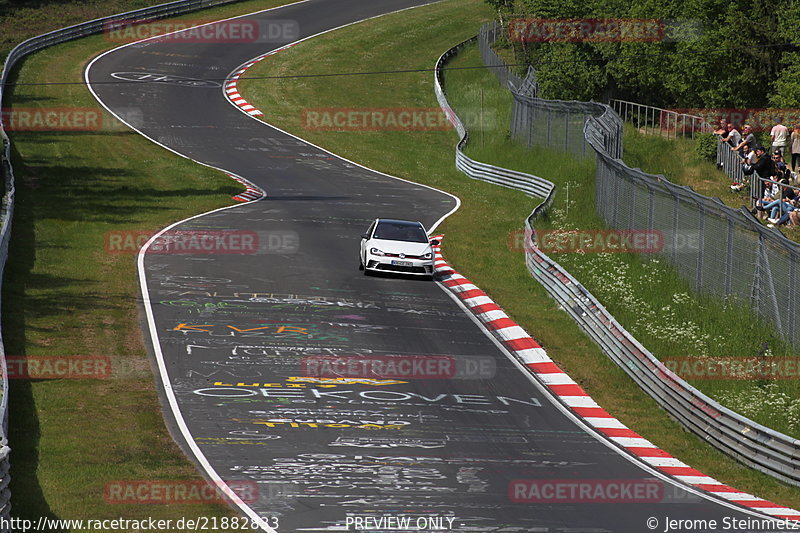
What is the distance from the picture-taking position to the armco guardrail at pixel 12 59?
1323 centimetres

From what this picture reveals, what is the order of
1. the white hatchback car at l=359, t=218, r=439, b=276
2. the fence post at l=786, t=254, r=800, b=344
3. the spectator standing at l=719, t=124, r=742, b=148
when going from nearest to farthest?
the fence post at l=786, t=254, r=800, b=344, the white hatchback car at l=359, t=218, r=439, b=276, the spectator standing at l=719, t=124, r=742, b=148

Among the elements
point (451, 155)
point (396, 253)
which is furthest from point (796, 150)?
point (451, 155)

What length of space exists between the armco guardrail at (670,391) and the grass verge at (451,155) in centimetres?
22

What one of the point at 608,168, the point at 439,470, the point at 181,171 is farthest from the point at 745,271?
the point at 181,171

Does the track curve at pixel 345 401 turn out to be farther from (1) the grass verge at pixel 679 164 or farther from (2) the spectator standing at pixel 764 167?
(2) the spectator standing at pixel 764 167

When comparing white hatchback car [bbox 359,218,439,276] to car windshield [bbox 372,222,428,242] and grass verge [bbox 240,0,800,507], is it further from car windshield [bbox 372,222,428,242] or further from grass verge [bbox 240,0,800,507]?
grass verge [bbox 240,0,800,507]

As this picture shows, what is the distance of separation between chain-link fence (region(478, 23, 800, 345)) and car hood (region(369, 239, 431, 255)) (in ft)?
17.9

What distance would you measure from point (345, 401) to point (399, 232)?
10752 mm

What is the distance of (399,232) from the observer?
98.3 feet

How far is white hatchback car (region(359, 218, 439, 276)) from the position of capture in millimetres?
29203

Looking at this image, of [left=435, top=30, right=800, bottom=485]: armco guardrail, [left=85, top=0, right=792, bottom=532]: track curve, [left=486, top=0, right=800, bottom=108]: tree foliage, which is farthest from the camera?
[left=486, top=0, right=800, bottom=108]: tree foliage

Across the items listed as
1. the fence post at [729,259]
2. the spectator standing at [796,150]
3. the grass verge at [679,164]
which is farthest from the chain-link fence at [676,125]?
the fence post at [729,259]

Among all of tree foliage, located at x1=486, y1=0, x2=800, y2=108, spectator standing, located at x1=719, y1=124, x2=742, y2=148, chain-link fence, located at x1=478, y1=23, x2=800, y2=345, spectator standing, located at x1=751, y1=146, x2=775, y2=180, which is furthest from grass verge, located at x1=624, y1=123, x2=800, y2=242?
chain-link fence, located at x1=478, y1=23, x2=800, y2=345

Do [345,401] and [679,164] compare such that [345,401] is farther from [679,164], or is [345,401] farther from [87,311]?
[679,164]
